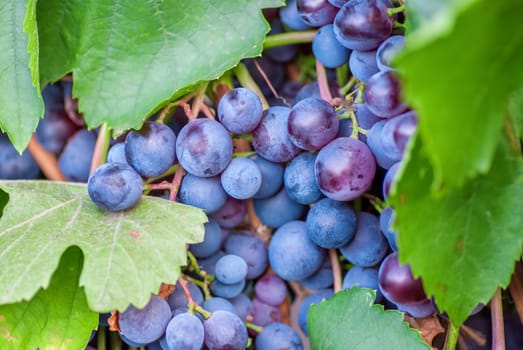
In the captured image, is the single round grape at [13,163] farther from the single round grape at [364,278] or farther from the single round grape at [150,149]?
the single round grape at [364,278]

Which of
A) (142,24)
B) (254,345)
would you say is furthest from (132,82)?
(254,345)

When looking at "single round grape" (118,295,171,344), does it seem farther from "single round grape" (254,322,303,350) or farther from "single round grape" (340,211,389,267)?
"single round grape" (340,211,389,267)

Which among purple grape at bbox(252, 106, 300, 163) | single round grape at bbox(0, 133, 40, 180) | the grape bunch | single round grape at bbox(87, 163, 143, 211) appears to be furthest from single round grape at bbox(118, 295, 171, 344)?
single round grape at bbox(0, 133, 40, 180)

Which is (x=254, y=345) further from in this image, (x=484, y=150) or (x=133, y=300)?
(x=484, y=150)

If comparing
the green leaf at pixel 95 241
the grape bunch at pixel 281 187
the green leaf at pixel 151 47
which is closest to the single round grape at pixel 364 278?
the grape bunch at pixel 281 187

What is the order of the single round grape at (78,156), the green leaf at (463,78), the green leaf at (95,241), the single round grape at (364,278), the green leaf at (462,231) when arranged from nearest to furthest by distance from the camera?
the green leaf at (463,78), the green leaf at (462,231), the green leaf at (95,241), the single round grape at (364,278), the single round grape at (78,156)

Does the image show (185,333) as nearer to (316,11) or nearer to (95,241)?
Answer: (95,241)

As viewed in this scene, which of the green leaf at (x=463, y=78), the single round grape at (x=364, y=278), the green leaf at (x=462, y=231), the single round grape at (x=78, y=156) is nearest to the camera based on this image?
the green leaf at (x=463, y=78)
